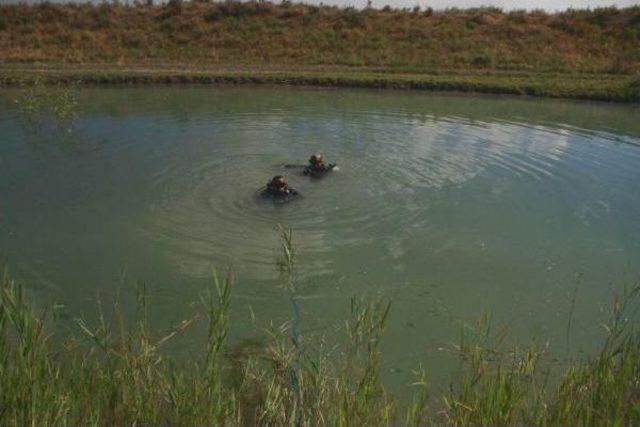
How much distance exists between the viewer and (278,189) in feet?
29.0

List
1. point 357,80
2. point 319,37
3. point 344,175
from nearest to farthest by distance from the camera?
point 344,175, point 357,80, point 319,37

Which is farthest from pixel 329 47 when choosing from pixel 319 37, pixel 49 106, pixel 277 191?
pixel 277 191

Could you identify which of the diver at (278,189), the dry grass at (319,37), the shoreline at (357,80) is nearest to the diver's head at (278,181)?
the diver at (278,189)

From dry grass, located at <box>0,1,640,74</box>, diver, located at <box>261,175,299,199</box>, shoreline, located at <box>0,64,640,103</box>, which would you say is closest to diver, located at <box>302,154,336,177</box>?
diver, located at <box>261,175,299,199</box>

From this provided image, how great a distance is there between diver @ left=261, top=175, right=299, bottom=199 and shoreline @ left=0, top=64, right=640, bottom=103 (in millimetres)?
12254

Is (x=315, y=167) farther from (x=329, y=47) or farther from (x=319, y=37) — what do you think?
(x=319, y=37)

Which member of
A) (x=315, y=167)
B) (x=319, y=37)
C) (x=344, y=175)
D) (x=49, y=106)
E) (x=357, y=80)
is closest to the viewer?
(x=315, y=167)

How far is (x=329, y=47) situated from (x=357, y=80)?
7.56m

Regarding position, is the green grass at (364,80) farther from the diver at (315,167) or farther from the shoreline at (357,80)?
the diver at (315,167)

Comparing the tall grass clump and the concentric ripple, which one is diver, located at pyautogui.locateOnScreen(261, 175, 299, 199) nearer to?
the concentric ripple

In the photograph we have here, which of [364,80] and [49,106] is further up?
[364,80]

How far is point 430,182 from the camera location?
32.7 ft

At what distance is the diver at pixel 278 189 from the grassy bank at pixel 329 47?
1238 centimetres

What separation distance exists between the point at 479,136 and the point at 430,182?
171 inches
